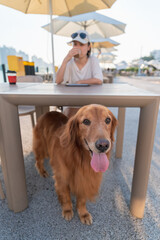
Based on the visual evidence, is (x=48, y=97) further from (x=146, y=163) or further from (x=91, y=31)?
(x=91, y=31)

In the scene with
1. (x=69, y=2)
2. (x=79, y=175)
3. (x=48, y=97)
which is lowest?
(x=79, y=175)

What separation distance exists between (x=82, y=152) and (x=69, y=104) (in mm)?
411

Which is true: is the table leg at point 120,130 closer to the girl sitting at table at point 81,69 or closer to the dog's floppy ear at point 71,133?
the girl sitting at table at point 81,69

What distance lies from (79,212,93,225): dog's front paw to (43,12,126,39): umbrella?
19.5 ft

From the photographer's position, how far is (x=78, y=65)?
2.31 metres

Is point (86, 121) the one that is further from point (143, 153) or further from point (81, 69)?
point (81, 69)

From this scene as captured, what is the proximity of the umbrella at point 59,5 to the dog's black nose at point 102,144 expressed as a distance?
3.31 meters

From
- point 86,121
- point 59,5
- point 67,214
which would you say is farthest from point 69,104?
point 59,5

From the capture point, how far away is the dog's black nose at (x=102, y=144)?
971mm

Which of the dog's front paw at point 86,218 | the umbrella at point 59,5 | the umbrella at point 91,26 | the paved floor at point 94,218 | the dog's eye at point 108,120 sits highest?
the umbrella at point 91,26

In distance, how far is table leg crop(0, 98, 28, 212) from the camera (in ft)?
3.87

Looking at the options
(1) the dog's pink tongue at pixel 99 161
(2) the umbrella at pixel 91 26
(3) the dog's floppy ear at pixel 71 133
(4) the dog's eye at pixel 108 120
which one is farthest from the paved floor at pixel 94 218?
(2) the umbrella at pixel 91 26

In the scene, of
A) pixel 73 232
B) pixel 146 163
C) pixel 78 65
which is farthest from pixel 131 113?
pixel 73 232

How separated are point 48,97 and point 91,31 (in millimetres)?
7400
